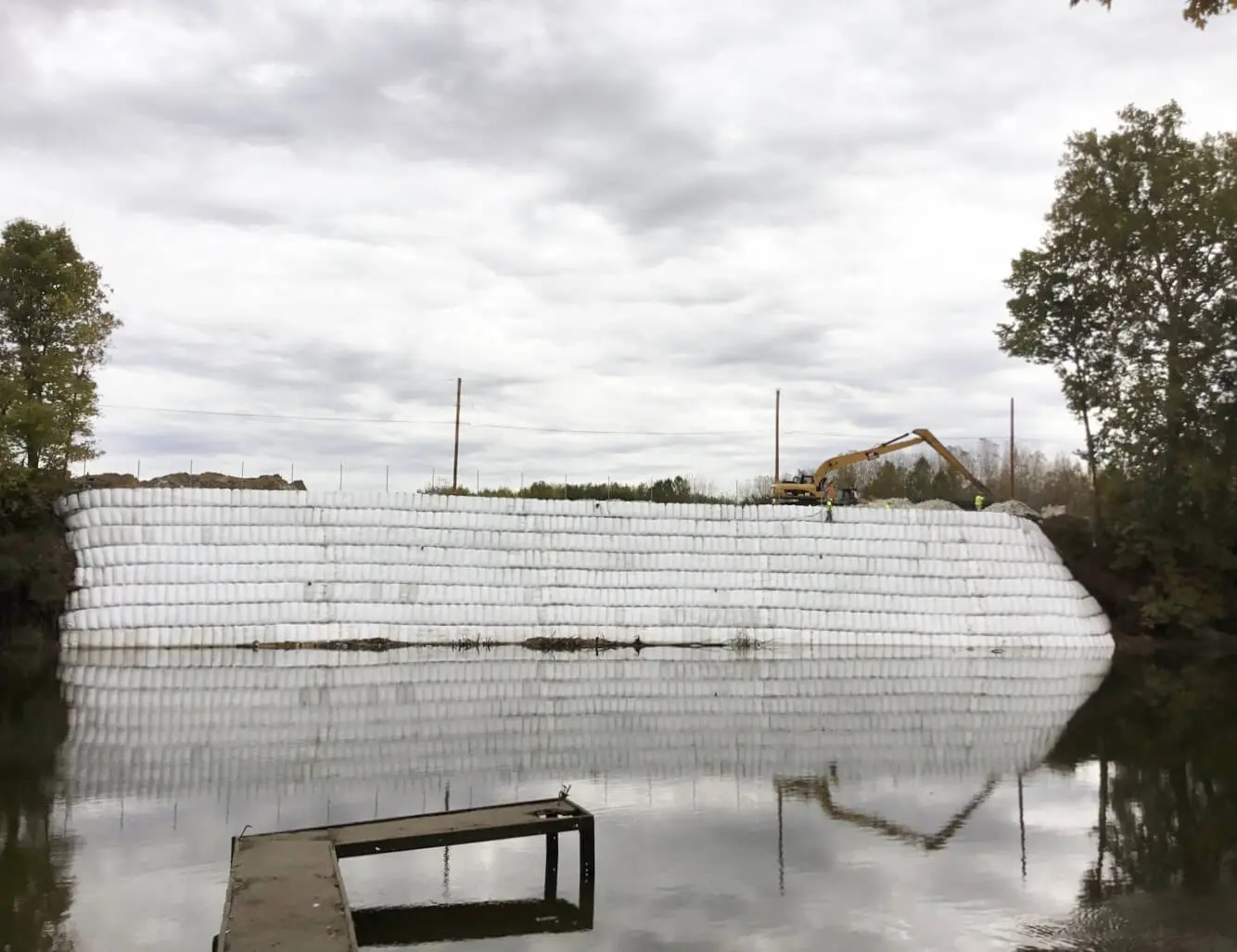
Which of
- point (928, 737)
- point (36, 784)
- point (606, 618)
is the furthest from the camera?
point (606, 618)

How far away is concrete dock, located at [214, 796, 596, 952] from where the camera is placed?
4906mm

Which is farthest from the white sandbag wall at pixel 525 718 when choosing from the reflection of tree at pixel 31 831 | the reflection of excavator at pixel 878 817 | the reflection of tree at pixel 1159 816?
the reflection of tree at pixel 1159 816

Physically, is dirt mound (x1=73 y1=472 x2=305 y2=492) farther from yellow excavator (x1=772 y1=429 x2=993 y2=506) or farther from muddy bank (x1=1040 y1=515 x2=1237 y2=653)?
muddy bank (x1=1040 y1=515 x2=1237 y2=653)

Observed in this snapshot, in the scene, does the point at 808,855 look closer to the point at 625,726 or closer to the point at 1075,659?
the point at 625,726

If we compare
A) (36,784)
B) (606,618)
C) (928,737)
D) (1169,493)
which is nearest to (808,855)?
(928,737)

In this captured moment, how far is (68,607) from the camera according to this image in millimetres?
20203

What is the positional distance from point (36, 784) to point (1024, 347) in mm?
22871

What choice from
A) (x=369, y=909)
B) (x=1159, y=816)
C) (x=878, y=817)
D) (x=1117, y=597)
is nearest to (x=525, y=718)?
(x=878, y=817)

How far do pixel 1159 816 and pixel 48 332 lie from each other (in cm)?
2182

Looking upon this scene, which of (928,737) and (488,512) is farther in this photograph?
(488,512)

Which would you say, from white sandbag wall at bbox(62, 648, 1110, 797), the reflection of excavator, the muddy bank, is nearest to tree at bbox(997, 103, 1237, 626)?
the muddy bank

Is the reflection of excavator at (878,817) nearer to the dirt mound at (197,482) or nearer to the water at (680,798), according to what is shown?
the water at (680,798)

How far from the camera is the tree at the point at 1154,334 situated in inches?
891

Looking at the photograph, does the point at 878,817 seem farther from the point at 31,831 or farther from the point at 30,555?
the point at 30,555
